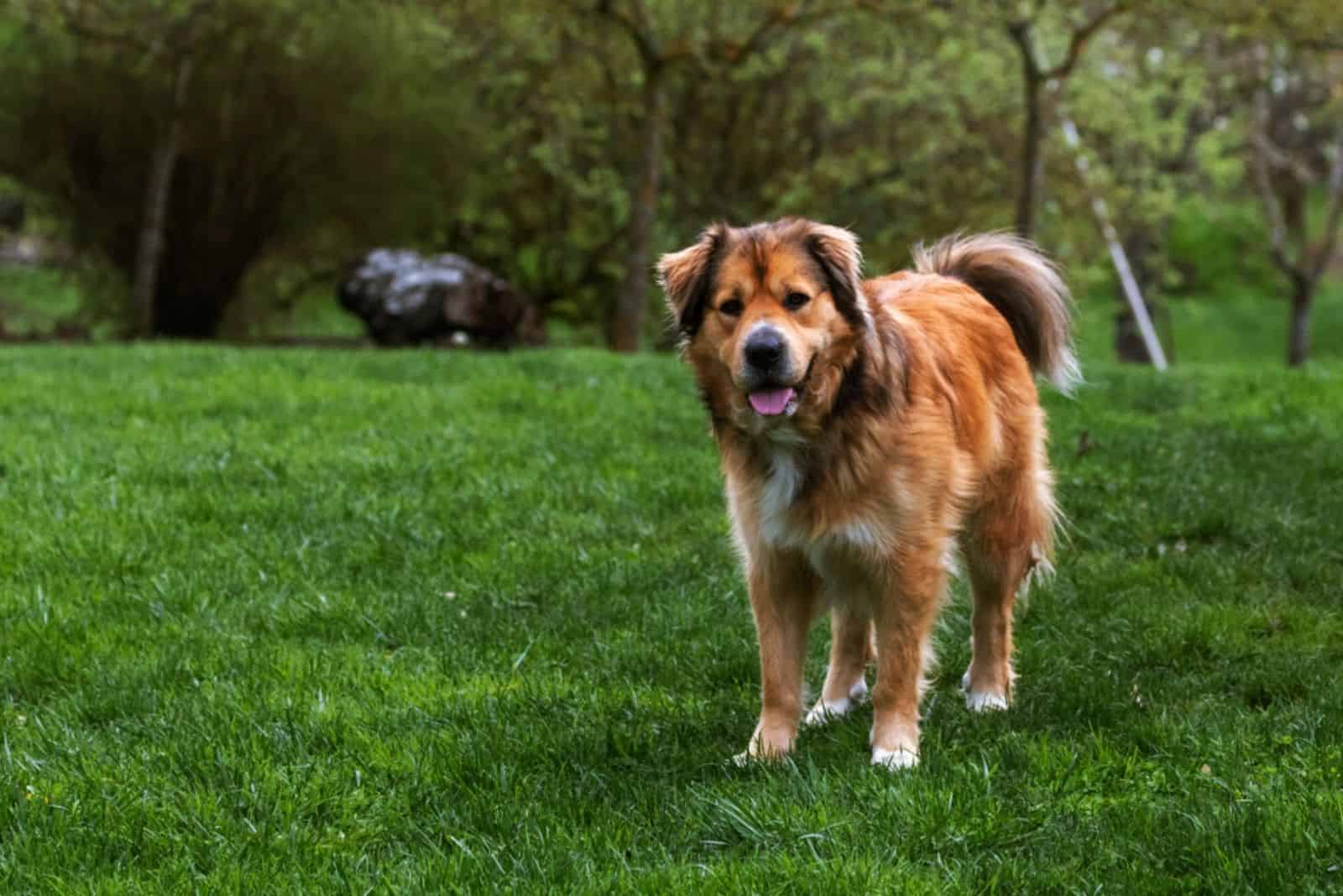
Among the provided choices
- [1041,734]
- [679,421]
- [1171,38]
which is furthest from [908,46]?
[1041,734]

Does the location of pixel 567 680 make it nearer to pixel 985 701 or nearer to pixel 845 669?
pixel 845 669

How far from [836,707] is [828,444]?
3.64 ft

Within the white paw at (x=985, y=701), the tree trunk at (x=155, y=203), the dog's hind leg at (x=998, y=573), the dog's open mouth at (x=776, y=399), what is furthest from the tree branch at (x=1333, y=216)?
the dog's open mouth at (x=776, y=399)

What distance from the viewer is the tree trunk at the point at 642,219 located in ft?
55.9

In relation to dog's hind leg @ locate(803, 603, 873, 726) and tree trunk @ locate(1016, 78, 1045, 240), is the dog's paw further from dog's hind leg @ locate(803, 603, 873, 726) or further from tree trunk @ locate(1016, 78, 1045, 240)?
tree trunk @ locate(1016, 78, 1045, 240)

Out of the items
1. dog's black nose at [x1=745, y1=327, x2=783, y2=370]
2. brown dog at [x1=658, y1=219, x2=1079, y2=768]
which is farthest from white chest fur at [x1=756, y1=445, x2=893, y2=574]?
dog's black nose at [x1=745, y1=327, x2=783, y2=370]

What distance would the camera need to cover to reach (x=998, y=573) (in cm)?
505

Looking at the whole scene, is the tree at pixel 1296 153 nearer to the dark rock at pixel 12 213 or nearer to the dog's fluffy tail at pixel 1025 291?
the dog's fluffy tail at pixel 1025 291

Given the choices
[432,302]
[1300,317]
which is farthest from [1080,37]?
[1300,317]

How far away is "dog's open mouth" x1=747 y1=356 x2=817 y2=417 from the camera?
167 inches

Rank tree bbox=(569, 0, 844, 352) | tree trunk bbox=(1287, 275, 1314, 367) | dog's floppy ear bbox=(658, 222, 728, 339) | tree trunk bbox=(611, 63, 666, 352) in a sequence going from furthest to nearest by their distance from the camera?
tree trunk bbox=(1287, 275, 1314, 367)
tree trunk bbox=(611, 63, 666, 352)
tree bbox=(569, 0, 844, 352)
dog's floppy ear bbox=(658, 222, 728, 339)

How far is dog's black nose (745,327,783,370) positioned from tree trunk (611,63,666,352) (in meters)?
12.8

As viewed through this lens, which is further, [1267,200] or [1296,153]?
[1296,153]

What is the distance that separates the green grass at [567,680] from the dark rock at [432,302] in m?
8.32
